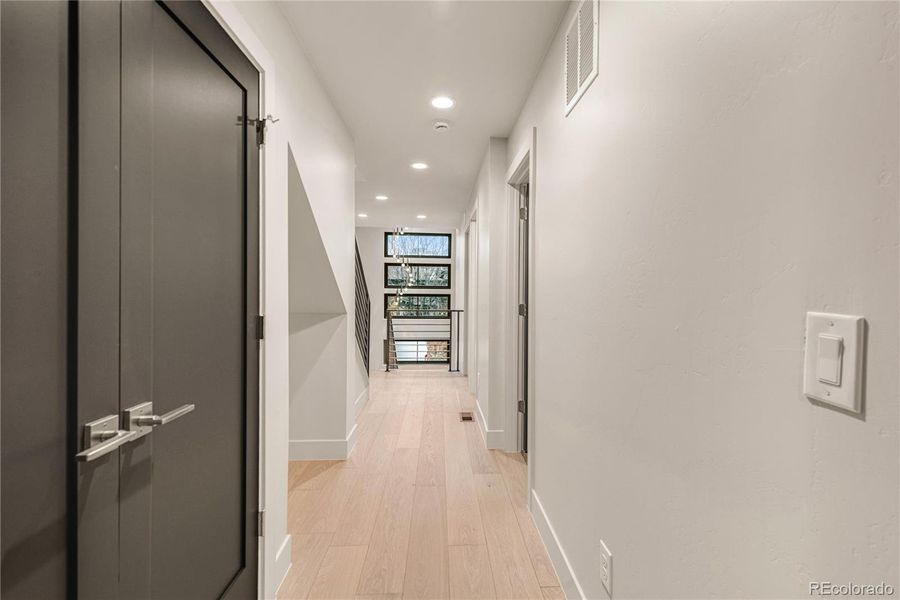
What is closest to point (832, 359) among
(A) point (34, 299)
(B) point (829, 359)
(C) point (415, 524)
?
(B) point (829, 359)

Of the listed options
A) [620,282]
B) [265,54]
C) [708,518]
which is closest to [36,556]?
[708,518]

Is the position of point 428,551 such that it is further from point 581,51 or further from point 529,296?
point 581,51

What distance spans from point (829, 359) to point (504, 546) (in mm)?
1873

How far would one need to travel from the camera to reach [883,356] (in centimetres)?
53

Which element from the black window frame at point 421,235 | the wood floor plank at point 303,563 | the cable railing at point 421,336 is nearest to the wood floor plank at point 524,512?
the wood floor plank at point 303,563

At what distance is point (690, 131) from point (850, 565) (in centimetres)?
81

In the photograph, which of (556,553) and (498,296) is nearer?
(556,553)

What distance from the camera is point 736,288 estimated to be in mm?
788

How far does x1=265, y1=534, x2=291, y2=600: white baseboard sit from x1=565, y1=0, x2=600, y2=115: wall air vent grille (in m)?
2.21

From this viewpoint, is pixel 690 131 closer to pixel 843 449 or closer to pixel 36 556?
pixel 843 449

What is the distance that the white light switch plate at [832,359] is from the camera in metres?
0.56

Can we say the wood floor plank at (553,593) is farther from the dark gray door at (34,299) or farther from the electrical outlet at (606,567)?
the dark gray door at (34,299)

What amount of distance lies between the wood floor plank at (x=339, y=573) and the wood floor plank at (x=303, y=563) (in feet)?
0.09

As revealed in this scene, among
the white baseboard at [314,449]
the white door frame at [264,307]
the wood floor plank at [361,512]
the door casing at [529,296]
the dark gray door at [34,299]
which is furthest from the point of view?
the white baseboard at [314,449]
